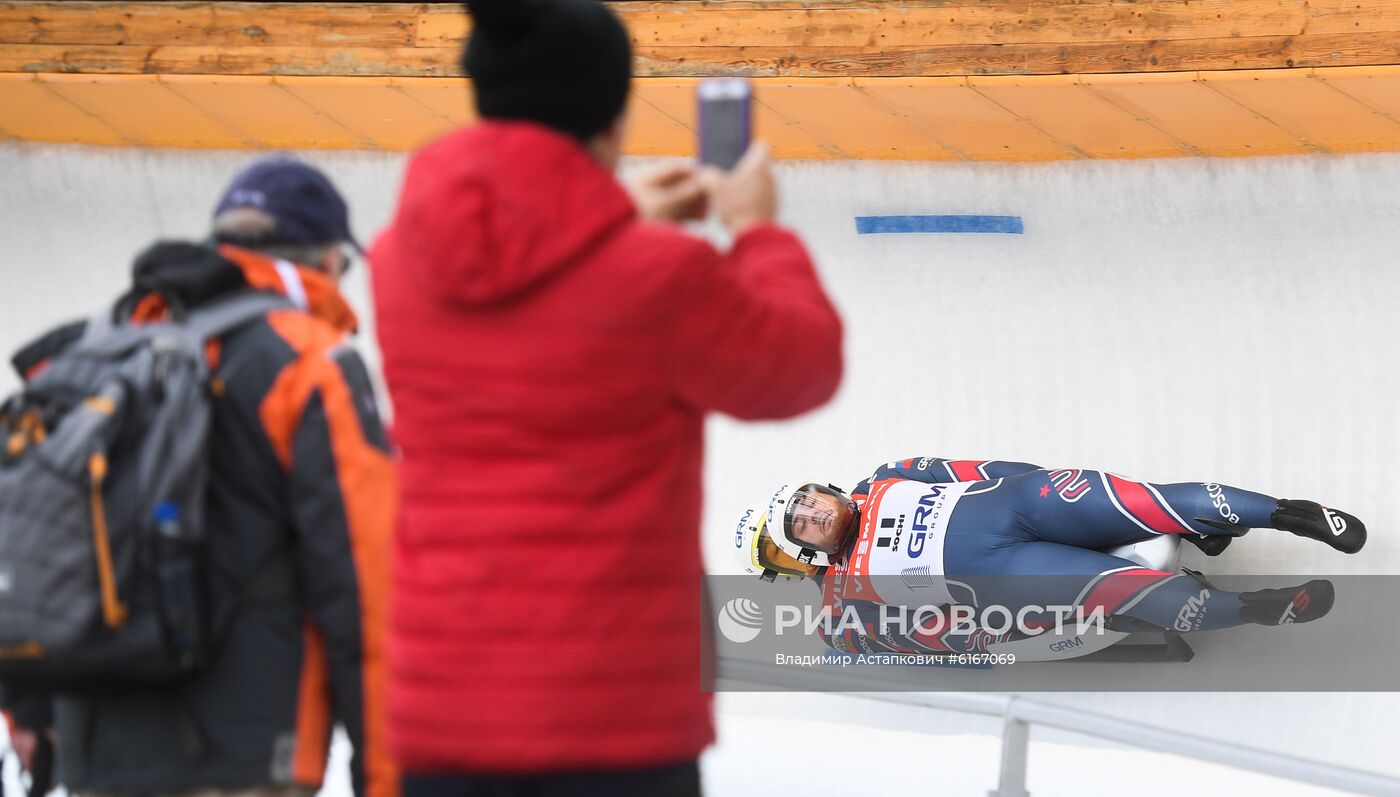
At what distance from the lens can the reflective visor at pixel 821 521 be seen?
506cm

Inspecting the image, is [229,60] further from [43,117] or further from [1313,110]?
[1313,110]

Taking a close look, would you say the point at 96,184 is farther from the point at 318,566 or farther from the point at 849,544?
the point at 318,566

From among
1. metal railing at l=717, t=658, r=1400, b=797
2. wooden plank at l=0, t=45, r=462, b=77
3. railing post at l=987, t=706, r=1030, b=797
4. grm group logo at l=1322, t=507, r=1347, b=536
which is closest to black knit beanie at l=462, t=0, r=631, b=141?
metal railing at l=717, t=658, r=1400, b=797

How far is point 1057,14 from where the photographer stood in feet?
16.0

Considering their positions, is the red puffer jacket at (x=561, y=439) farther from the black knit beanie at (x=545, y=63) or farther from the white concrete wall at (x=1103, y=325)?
the white concrete wall at (x=1103, y=325)

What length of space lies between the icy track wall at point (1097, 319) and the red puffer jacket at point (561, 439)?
12.6 feet

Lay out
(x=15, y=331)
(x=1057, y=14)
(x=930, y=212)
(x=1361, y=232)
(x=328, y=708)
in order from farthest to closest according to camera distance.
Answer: (x=15, y=331) < (x=930, y=212) < (x=1361, y=232) < (x=1057, y=14) < (x=328, y=708)

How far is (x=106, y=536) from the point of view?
1503 mm

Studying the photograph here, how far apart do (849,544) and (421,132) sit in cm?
242

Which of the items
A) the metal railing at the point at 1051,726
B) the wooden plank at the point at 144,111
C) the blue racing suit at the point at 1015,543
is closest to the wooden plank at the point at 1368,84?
the blue racing suit at the point at 1015,543

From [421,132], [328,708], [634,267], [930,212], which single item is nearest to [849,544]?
[930,212]

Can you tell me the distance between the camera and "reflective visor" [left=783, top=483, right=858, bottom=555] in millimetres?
5059

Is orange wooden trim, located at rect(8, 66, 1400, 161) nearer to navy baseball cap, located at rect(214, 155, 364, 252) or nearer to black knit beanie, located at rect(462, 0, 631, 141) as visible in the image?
navy baseball cap, located at rect(214, 155, 364, 252)

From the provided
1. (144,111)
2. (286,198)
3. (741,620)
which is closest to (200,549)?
(286,198)
